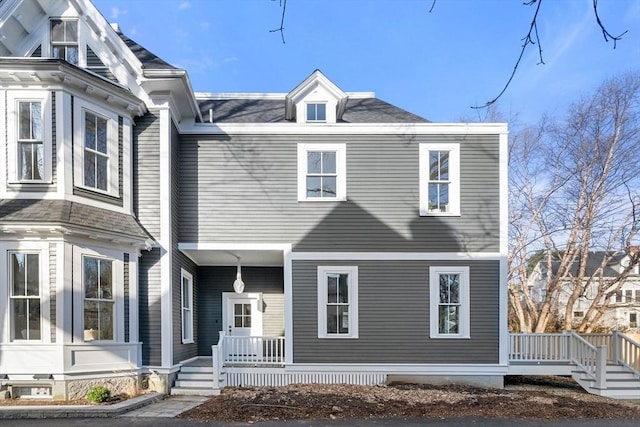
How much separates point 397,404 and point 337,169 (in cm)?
556

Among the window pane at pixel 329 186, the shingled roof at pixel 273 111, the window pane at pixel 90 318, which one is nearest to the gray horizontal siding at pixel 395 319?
the window pane at pixel 329 186

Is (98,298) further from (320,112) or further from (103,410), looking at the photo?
(320,112)

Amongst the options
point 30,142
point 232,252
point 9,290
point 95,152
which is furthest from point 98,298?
point 30,142

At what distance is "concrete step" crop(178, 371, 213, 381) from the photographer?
32.0ft

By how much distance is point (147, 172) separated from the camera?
9.71m

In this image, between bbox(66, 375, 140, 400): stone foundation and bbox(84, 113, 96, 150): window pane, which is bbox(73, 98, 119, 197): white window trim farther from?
bbox(66, 375, 140, 400): stone foundation

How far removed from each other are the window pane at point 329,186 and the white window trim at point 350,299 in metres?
1.84

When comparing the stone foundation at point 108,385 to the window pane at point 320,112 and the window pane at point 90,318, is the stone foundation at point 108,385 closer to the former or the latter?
the window pane at point 90,318

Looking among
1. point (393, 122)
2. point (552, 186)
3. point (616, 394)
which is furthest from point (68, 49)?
point (552, 186)

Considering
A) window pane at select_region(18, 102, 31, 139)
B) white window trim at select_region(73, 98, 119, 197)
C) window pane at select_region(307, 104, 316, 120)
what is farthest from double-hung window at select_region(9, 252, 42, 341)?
window pane at select_region(307, 104, 316, 120)

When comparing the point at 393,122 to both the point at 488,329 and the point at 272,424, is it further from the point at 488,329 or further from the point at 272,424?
the point at 272,424

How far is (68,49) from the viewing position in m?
9.55

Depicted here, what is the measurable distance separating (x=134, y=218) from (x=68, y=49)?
13.2ft

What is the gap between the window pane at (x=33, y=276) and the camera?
26.8ft
